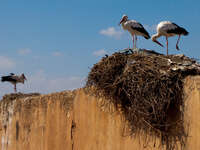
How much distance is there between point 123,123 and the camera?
5297mm

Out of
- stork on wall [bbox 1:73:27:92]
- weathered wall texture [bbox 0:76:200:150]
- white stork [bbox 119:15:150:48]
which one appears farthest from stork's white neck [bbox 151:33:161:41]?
stork on wall [bbox 1:73:27:92]

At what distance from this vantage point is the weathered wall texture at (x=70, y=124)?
14.1ft

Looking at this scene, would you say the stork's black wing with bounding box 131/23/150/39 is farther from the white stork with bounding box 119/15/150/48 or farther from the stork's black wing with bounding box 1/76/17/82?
the stork's black wing with bounding box 1/76/17/82

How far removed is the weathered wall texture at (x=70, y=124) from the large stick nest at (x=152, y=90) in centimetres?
16

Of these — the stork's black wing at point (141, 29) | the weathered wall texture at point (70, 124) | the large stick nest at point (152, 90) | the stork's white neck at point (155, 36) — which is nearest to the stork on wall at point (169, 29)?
the stork's white neck at point (155, 36)

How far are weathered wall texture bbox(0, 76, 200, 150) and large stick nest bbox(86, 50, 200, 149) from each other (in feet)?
0.54

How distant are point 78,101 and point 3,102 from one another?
413cm

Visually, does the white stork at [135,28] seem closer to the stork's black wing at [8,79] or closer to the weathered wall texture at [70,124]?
the weathered wall texture at [70,124]

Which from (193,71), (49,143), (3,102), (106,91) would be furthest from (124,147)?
(3,102)

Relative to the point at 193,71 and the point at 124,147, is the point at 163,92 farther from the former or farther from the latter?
the point at 124,147

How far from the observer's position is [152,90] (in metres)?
4.50

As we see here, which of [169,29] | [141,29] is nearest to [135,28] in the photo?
[141,29]

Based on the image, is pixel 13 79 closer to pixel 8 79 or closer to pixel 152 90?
pixel 8 79

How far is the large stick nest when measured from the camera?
4418mm
